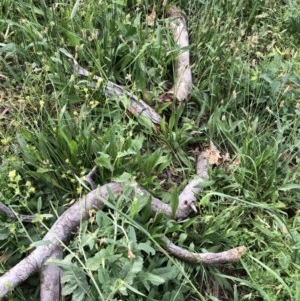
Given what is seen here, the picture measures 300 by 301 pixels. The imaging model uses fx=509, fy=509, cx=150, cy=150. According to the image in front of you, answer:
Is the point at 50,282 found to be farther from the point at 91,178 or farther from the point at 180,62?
the point at 180,62

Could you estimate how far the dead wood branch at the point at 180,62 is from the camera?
122 inches

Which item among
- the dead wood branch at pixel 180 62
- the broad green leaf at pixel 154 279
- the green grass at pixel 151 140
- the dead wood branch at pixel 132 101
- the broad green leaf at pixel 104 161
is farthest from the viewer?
the dead wood branch at pixel 180 62

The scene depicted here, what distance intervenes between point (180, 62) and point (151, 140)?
2.02 feet

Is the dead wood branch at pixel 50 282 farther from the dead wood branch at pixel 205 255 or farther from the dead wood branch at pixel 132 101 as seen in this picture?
the dead wood branch at pixel 132 101

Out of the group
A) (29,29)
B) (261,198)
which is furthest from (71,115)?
(261,198)

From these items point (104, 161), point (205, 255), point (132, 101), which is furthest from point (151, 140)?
point (205, 255)

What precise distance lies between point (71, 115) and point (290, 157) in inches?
49.6

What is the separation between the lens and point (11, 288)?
216 centimetres

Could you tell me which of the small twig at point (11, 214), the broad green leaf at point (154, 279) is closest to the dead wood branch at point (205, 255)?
the broad green leaf at point (154, 279)

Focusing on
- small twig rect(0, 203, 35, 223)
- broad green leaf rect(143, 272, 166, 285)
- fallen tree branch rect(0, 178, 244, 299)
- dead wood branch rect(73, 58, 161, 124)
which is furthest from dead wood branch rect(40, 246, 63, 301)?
dead wood branch rect(73, 58, 161, 124)

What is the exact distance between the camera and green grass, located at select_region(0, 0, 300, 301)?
2.33 m

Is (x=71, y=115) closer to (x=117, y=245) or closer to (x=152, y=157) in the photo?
(x=152, y=157)

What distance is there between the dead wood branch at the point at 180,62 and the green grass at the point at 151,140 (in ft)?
0.19

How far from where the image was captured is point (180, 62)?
3.25 meters
